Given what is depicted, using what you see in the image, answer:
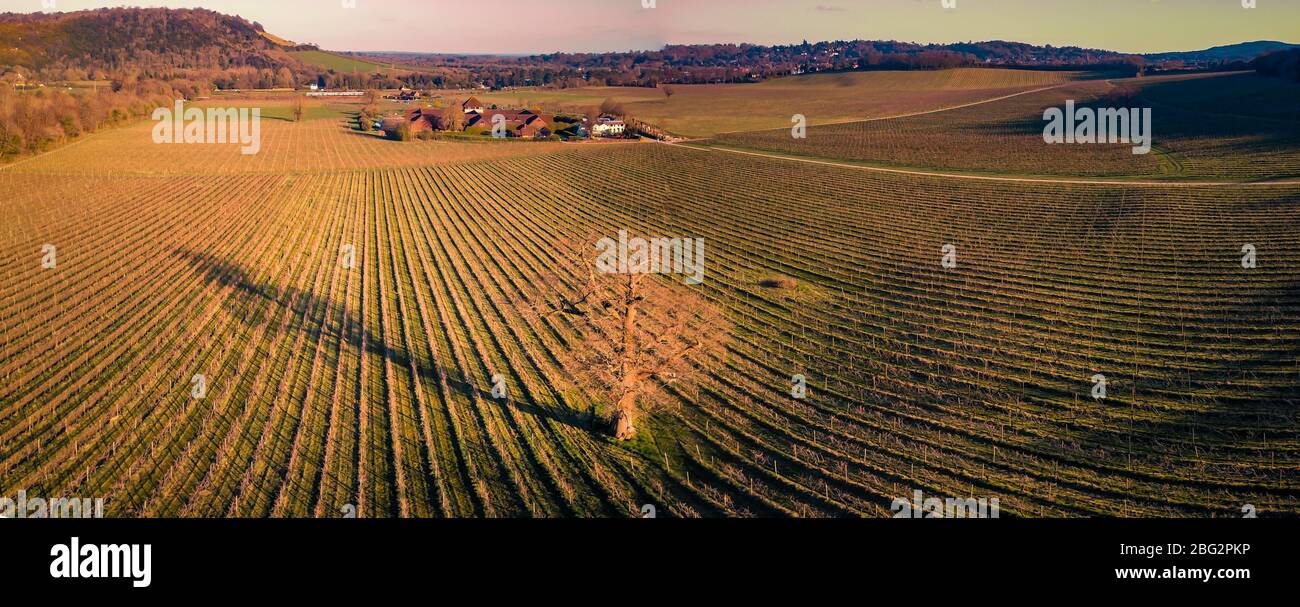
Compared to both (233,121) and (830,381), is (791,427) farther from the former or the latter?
(233,121)

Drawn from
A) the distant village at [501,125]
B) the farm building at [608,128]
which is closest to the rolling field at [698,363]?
the distant village at [501,125]

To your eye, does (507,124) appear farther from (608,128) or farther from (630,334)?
(630,334)

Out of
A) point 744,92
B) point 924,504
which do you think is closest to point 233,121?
point 744,92

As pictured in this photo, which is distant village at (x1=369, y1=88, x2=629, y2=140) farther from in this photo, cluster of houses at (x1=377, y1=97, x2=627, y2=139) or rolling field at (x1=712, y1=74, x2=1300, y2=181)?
rolling field at (x1=712, y1=74, x2=1300, y2=181)

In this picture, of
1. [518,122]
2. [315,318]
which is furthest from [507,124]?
[315,318]

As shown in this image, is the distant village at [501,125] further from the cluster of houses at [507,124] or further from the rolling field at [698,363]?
the rolling field at [698,363]

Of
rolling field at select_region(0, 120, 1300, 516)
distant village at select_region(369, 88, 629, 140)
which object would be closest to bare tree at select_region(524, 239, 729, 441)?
rolling field at select_region(0, 120, 1300, 516)
